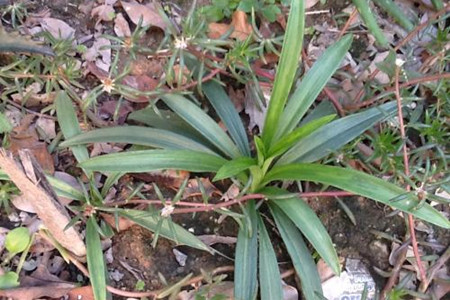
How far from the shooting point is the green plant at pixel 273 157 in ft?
5.79

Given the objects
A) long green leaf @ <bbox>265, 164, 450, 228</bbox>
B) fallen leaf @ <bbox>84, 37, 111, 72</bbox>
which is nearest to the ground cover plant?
long green leaf @ <bbox>265, 164, 450, 228</bbox>

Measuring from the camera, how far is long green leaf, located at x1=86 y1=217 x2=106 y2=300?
5.73ft

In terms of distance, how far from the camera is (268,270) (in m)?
1.84

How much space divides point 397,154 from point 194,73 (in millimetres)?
723

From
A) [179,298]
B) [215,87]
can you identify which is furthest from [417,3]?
[179,298]

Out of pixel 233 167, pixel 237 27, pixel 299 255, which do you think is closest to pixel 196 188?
pixel 233 167

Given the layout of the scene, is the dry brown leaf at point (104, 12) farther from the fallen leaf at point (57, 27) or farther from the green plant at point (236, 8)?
the green plant at point (236, 8)

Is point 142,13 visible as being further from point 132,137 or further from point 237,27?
point 132,137

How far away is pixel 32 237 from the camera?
6.11 feet

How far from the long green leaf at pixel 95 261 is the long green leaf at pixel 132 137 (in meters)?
0.25

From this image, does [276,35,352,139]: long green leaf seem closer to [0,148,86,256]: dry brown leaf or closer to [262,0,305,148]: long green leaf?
[262,0,305,148]: long green leaf

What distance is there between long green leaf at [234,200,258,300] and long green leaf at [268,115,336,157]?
0.78 feet

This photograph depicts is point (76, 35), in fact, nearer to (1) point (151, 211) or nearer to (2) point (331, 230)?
(1) point (151, 211)

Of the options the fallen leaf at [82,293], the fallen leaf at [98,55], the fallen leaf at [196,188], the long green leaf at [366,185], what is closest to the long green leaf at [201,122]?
the fallen leaf at [196,188]
